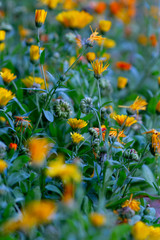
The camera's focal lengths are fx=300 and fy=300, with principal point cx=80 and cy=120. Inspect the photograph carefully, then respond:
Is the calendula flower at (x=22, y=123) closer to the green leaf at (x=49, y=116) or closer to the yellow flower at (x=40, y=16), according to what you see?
the green leaf at (x=49, y=116)

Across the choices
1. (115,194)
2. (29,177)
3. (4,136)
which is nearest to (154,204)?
(115,194)

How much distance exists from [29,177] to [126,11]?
2.81 meters

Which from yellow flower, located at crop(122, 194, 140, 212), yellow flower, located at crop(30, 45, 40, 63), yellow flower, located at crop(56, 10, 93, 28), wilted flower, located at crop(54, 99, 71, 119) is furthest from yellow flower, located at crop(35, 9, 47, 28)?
yellow flower, located at crop(122, 194, 140, 212)

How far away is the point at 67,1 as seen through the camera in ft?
8.16

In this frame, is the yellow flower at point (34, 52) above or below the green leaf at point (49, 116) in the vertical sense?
above

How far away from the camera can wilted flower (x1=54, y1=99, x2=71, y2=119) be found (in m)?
1.41

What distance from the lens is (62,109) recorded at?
1.42 meters

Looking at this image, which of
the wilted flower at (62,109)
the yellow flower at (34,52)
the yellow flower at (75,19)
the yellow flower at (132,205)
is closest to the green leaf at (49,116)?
the wilted flower at (62,109)

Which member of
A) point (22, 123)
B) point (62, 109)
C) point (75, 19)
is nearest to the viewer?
point (22, 123)

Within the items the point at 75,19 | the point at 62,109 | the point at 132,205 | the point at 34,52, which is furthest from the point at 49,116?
the point at 75,19

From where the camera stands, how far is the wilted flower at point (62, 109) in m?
1.41

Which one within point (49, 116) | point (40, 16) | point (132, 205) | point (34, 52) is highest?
point (40, 16)

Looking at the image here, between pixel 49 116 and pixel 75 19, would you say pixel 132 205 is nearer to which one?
pixel 49 116

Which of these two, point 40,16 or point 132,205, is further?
point 40,16
